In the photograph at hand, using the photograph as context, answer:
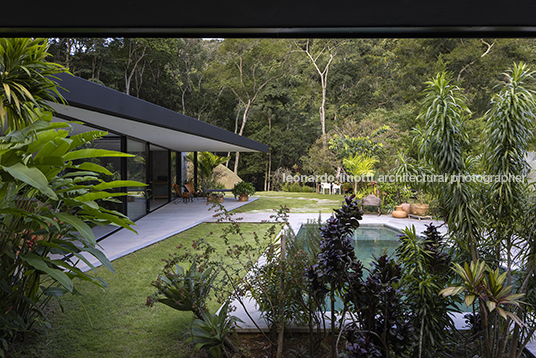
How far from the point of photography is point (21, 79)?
9.46 feet

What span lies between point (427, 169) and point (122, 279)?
13.3 ft

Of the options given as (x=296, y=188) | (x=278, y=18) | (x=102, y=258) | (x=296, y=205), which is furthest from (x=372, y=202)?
(x=278, y=18)

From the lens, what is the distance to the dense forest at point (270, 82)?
1919cm

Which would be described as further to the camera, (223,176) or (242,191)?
(223,176)

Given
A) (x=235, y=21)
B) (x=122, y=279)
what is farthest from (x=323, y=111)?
(x=235, y=21)

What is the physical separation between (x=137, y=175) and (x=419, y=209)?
8835 millimetres

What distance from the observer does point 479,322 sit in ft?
8.70

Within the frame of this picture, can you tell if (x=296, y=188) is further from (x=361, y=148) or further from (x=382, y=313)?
(x=382, y=313)

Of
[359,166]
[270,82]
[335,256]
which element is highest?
[270,82]

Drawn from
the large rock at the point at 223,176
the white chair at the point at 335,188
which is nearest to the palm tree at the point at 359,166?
the white chair at the point at 335,188

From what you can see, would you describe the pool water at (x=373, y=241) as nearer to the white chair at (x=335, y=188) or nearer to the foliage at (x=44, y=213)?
the foliage at (x=44, y=213)

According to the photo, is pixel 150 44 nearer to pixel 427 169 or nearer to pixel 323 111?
pixel 323 111

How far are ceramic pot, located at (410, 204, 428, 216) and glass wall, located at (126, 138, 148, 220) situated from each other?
28.2 ft

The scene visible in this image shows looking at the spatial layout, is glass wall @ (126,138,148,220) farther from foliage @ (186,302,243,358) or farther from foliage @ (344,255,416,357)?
foliage @ (344,255,416,357)
